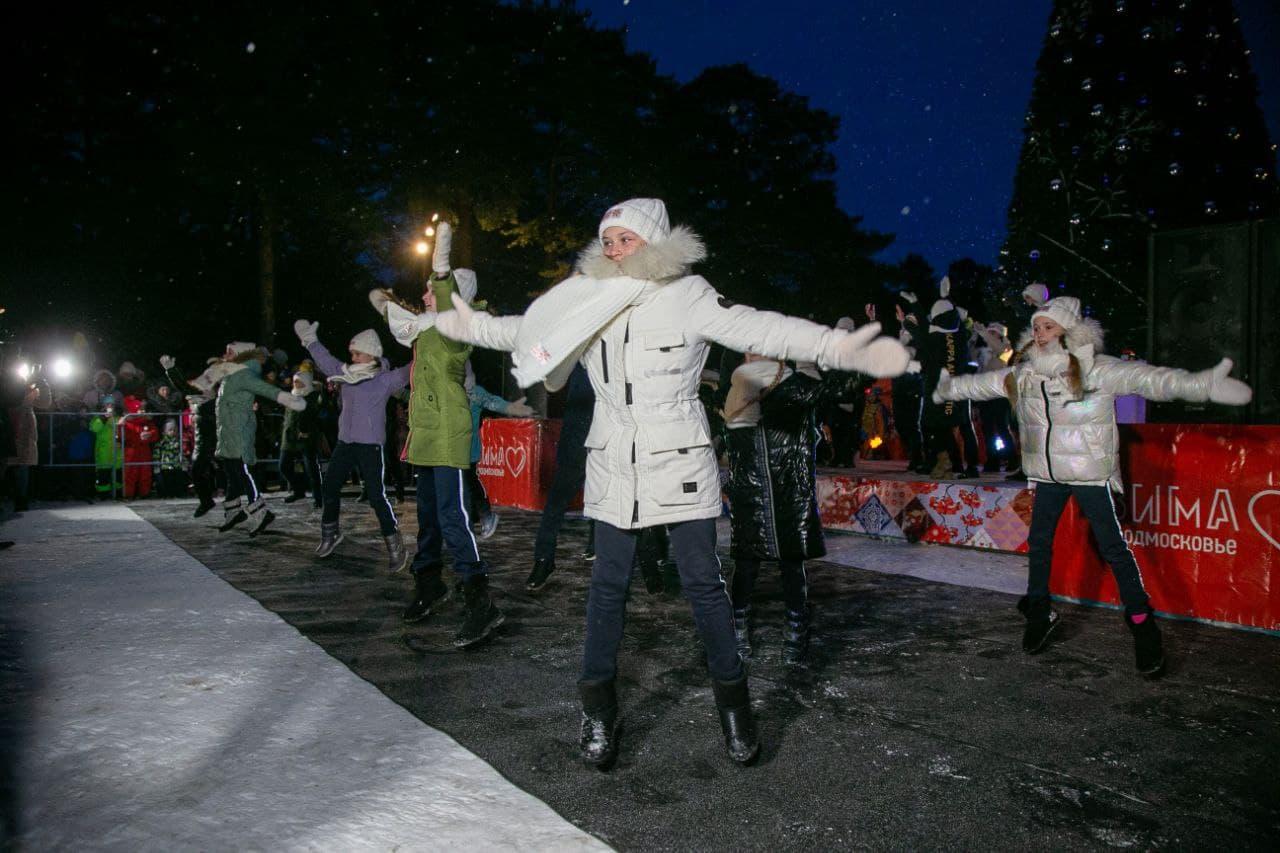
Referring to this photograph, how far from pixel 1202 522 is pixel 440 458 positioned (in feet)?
15.0

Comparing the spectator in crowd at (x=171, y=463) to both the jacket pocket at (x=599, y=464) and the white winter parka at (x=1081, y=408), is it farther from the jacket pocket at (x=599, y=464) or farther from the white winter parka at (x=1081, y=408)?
the white winter parka at (x=1081, y=408)

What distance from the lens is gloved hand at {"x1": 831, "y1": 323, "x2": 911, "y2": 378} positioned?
284cm

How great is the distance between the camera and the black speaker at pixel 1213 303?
19.2 ft

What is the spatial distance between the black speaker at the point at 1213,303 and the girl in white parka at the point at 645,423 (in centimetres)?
442

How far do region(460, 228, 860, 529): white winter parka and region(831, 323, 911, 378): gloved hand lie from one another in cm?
23

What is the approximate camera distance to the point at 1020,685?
13.2 ft

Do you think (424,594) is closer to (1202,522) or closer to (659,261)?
(659,261)

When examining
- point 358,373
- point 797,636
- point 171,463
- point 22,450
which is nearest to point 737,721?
point 797,636

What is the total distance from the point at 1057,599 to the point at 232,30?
19753 millimetres

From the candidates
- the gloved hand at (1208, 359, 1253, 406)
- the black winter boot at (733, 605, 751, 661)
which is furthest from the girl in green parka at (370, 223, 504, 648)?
the gloved hand at (1208, 359, 1253, 406)

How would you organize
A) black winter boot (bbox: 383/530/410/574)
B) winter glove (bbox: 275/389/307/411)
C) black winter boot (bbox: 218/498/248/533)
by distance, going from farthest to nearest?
black winter boot (bbox: 218/498/248/533) < winter glove (bbox: 275/389/307/411) < black winter boot (bbox: 383/530/410/574)

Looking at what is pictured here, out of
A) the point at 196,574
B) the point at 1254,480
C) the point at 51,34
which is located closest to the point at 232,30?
the point at 51,34

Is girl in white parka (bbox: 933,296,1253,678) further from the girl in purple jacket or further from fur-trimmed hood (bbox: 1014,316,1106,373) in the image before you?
the girl in purple jacket

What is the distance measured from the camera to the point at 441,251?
441 centimetres
